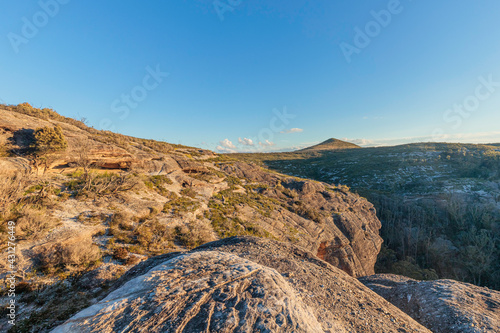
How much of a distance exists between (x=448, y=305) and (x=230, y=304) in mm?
6490

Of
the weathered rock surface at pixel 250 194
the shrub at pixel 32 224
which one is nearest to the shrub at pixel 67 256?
the shrub at pixel 32 224

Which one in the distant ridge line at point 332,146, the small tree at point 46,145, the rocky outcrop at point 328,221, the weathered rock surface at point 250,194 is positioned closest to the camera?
the small tree at point 46,145

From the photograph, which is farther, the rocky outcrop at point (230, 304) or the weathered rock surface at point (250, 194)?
the weathered rock surface at point (250, 194)

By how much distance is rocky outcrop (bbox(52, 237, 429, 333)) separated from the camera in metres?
2.54

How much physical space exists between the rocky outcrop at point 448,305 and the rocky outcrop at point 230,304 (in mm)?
1731

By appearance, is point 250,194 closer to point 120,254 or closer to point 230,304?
point 120,254

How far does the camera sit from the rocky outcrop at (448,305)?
445 cm

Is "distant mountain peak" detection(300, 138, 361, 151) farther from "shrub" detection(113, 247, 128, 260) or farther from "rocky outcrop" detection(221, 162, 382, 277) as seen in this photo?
"shrub" detection(113, 247, 128, 260)

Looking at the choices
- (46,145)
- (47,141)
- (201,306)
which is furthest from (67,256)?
(47,141)

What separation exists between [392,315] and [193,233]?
862cm

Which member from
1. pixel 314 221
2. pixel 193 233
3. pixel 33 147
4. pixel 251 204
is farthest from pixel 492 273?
pixel 33 147

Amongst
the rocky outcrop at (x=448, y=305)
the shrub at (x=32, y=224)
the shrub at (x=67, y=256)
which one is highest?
the shrub at (x=32, y=224)

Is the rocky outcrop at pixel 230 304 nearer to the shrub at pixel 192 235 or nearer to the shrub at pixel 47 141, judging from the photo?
the shrub at pixel 192 235

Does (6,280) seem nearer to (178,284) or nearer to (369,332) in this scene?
(178,284)
